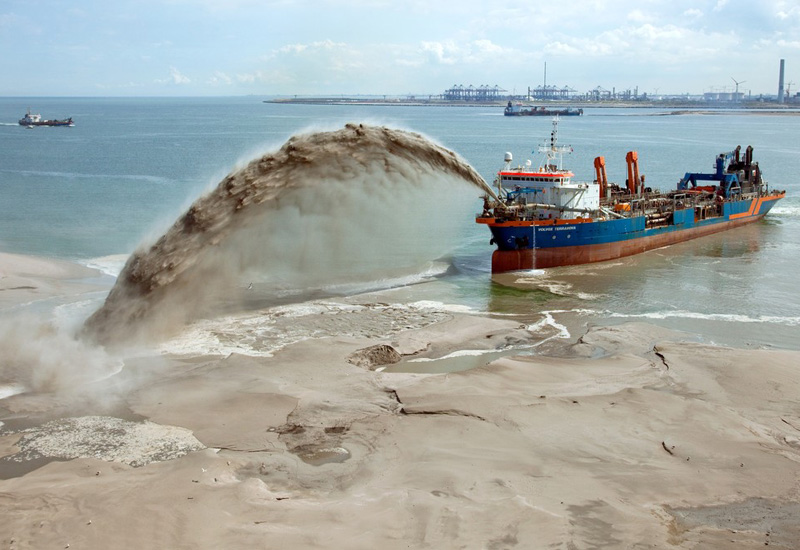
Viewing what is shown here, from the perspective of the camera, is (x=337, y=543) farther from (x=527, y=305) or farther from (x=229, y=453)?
(x=527, y=305)

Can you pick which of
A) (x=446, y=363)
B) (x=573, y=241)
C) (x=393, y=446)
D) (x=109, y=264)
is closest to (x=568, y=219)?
(x=573, y=241)

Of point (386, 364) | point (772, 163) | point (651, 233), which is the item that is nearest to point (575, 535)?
point (386, 364)

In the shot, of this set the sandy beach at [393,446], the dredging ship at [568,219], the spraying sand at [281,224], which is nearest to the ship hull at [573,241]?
the dredging ship at [568,219]

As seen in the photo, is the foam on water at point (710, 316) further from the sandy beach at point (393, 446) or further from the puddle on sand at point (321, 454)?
A: the puddle on sand at point (321, 454)

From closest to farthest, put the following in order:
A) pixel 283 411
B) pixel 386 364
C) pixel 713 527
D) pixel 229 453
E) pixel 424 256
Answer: pixel 713 527 → pixel 229 453 → pixel 283 411 → pixel 386 364 → pixel 424 256

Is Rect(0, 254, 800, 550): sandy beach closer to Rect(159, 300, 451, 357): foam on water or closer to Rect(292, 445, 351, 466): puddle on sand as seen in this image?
Rect(292, 445, 351, 466): puddle on sand

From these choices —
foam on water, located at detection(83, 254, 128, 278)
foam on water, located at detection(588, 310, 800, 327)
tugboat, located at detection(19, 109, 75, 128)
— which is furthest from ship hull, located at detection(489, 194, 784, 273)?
tugboat, located at detection(19, 109, 75, 128)
